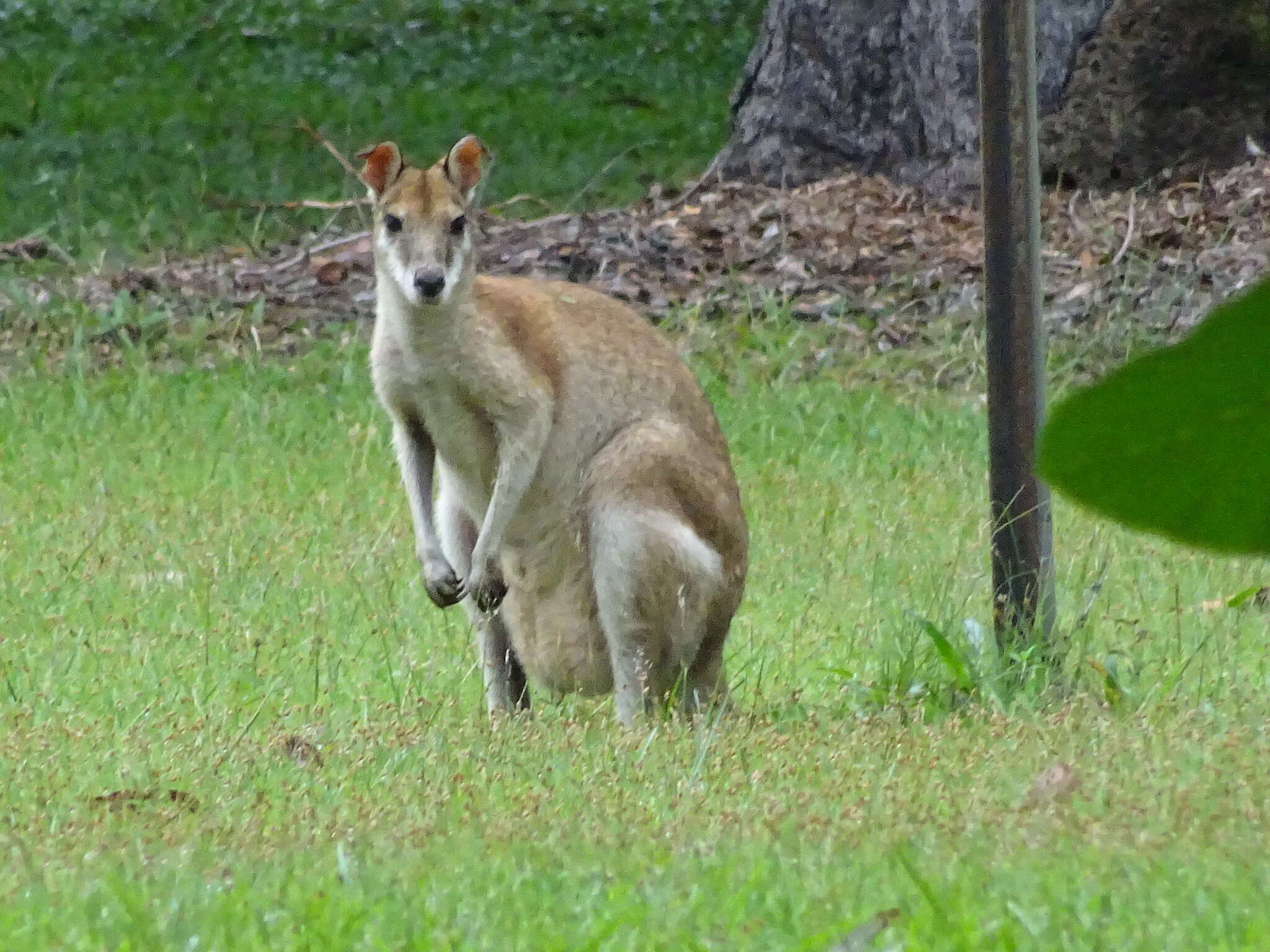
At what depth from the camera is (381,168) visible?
15.6ft

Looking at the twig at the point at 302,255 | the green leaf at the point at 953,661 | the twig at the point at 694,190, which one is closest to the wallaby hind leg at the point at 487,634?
the green leaf at the point at 953,661

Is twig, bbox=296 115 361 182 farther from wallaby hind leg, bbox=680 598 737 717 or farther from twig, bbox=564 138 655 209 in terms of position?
twig, bbox=564 138 655 209

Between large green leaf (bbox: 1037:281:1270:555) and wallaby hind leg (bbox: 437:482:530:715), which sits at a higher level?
large green leaf (bbox: 1037:281:1270:555)

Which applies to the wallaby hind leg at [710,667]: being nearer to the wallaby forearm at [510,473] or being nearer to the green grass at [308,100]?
the wallaby forearm at [510,473]

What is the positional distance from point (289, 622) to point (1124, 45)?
20.2 ft

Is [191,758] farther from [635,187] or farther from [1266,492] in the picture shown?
[635,187]

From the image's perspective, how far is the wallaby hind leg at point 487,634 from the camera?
15.6 ft

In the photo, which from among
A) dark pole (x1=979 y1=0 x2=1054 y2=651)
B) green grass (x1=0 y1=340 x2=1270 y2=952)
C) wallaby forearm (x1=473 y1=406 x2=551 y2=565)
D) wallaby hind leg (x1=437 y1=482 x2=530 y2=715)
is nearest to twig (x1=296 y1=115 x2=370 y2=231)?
wallaby forearm (x1=473 y1=406 x2=551 y2=565)

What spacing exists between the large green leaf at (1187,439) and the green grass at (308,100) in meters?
10.3

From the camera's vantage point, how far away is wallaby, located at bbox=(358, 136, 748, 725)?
4.51 meters

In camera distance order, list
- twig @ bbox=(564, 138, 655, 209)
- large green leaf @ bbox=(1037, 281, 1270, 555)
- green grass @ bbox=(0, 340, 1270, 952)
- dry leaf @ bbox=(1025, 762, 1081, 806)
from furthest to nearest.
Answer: twig @ bbox=(564, 138, 655, 209), dry leaf @ bbox=(1025, 762, 1081, 806), green grass @ bbox=(0, 340, 1270, 952), large green leaf @ bbox=(1037, 281, 1270, 555)

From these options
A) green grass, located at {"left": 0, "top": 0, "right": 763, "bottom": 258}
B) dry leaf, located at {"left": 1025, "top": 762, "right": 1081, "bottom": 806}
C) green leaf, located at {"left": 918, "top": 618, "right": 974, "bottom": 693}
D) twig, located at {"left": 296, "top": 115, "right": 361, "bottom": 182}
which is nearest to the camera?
dry leaf, located at {"left": 1025, "top": 762, "right": 1081, "bottom": 806}

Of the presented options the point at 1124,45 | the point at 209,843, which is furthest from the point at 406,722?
the point at 1124,45

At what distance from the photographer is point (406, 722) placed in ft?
14.4
